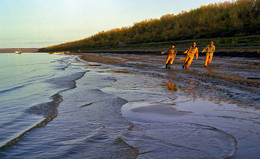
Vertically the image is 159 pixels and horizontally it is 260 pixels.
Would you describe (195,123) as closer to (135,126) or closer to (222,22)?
(135,126)

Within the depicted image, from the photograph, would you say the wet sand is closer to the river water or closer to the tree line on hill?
the river water

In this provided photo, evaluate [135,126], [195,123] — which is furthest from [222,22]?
[135,126]

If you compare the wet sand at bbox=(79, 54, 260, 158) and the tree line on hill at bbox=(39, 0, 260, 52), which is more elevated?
the tree line on hill at bbox=(39, 0, 260, 52)

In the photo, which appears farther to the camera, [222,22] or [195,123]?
[222,22]

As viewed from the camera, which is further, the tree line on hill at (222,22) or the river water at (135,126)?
the tree line on hill at (222,22)

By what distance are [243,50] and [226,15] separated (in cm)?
1965

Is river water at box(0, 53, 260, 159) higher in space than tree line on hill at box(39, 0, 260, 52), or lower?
lower

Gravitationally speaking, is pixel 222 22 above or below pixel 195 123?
above

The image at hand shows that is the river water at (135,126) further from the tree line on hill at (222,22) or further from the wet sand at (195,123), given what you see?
the tree line on hill at (222,22)

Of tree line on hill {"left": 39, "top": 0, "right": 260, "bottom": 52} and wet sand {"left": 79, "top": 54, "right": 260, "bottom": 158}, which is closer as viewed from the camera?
wet sand {"left": 79, "top": 54, "right": 260, "bottom": 158}

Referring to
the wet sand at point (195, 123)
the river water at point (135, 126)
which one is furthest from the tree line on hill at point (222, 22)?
the river water at point (135, 126)

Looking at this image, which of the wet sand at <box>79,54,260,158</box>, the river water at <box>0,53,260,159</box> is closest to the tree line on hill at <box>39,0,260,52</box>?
the wet sand at <box>79,54,260,158</box>

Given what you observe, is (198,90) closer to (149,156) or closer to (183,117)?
(183,117)

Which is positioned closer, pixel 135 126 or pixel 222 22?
pixel 135 126
